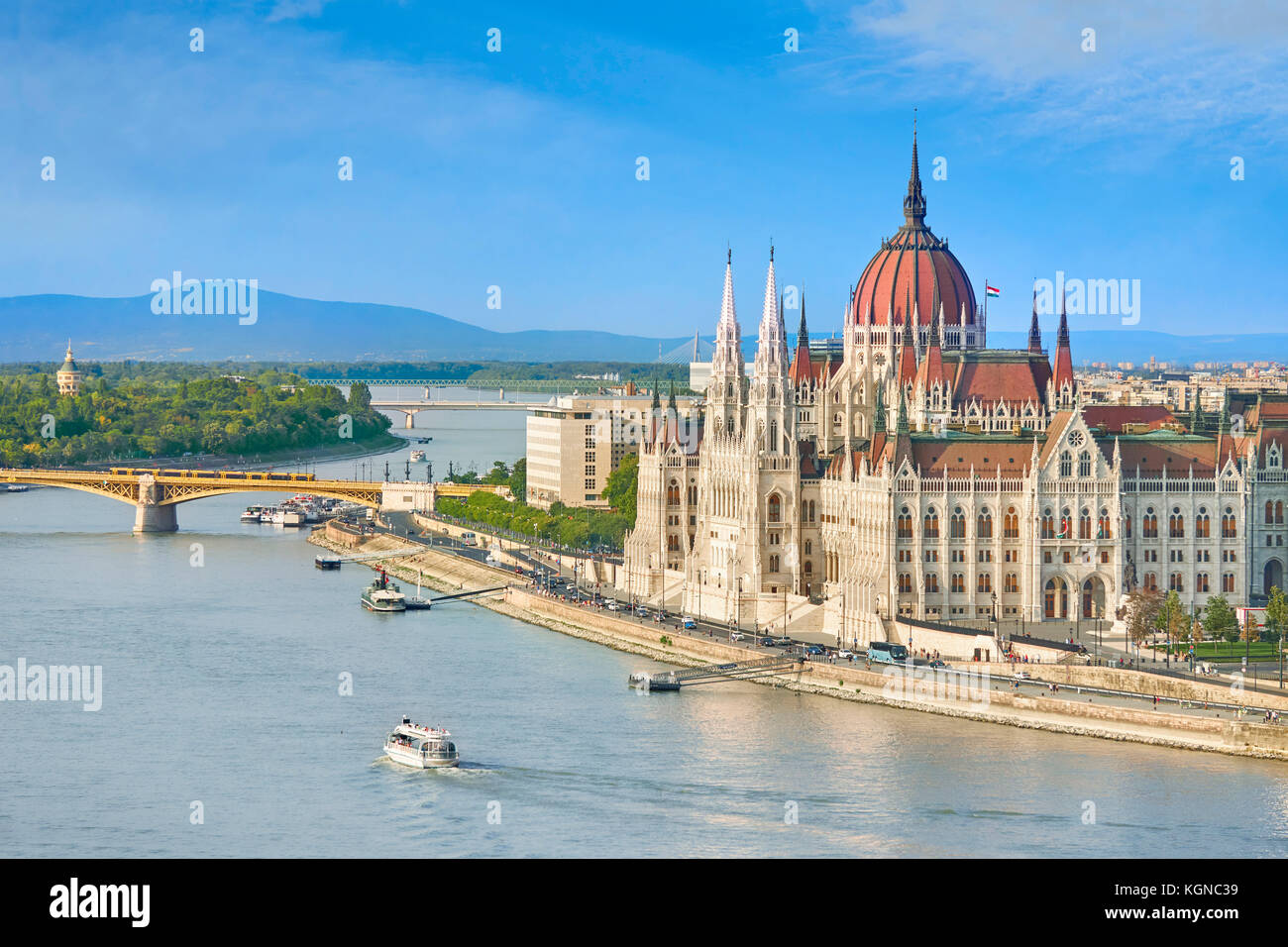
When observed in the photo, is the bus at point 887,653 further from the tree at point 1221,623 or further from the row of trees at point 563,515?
the row of trees at point 563,515

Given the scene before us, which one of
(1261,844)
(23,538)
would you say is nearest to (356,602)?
(23,538)

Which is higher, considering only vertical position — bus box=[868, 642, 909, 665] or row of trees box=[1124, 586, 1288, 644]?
row of trees box=[1124, 586, 1288, 644]

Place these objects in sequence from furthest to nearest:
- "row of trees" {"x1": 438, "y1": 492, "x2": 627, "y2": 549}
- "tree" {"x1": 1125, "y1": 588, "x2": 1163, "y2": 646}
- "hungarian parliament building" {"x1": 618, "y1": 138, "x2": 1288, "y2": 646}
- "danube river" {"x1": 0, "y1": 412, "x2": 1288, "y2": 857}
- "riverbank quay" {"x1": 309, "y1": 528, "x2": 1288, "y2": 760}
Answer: "row of trees" {"x1": 438, "y1": 492, "x2": 627, "y2": 549}
"hungarian parliament building" {"x1": 618, "y1": 138, "x2": 1288, "y2": 646}
"tree" {"x1": 1125, "y1": 588, "x2": 1163, "y2": 646}
"riverbank quay" {"x1": 309, "y1": 528, "x2": 1288, "y2": 760}
"danube river" {"x1": 0, "y1": 412, "x2": 1288, "y2": 857}

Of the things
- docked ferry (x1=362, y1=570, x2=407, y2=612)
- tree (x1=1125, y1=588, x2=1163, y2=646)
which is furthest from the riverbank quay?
docked ferry (x1=362, y1=570, x2=407, y2=612)

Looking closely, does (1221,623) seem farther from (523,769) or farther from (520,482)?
(520,482)

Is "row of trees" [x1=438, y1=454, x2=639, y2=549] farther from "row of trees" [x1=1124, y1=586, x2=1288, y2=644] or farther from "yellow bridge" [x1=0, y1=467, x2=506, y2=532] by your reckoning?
"row of trees" [x1=1124, y1=586, x2=1288, y2=644]

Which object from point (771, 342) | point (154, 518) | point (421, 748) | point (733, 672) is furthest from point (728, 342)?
point (154, 518)
